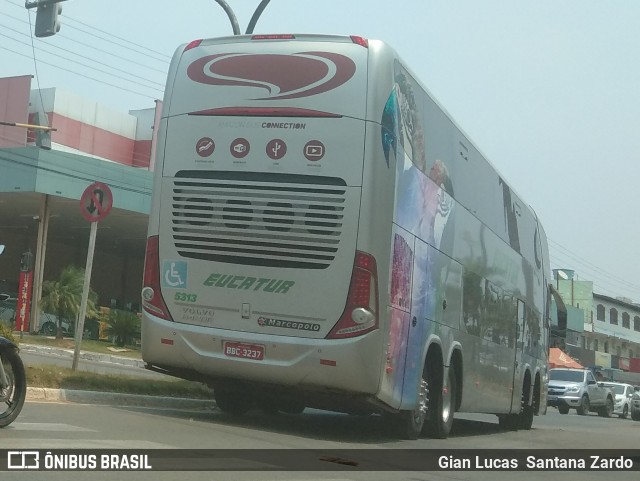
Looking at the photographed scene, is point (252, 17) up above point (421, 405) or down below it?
above

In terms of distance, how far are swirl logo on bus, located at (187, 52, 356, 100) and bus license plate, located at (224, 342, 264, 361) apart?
283 cm

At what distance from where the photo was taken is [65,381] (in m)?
12.6

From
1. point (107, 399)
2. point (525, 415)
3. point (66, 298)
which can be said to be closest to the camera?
point (107, 399)

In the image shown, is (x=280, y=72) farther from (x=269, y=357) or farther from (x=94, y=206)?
(x=94, y=206)

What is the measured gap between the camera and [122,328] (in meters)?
35.4

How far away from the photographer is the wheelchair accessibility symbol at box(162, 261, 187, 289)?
11094 millimetres

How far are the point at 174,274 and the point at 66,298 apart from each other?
22.4m

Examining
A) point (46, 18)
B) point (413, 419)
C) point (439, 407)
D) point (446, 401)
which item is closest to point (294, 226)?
point (413, 419)

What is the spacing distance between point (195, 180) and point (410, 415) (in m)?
3.94

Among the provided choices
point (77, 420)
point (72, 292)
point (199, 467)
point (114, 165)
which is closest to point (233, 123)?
point (77, 420)

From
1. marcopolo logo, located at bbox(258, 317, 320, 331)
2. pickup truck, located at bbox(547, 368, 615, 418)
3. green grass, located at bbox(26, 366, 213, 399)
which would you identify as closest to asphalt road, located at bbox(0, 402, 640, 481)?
green grass, located at bbox(26, 366, 213, 399)

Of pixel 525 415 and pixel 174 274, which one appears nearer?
pixel 174 274


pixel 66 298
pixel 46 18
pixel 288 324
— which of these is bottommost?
pixel 288 324

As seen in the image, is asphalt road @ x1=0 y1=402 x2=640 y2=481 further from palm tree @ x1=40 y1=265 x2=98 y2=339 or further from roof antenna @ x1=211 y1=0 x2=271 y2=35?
palm tree @ x1=40 y1=265 x2=98 y2=339
